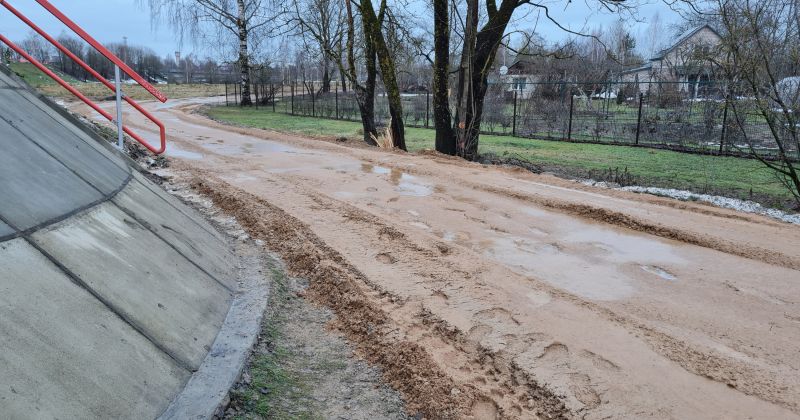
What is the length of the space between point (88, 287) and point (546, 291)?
11.0 ft

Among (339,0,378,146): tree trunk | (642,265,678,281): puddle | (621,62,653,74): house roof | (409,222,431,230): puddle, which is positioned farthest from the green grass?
(621,62,653,74): house roof

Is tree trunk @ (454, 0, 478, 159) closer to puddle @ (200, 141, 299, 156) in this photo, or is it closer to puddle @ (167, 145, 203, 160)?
puddle @ (200, 141, 299, 156)

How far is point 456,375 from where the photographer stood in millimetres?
3424

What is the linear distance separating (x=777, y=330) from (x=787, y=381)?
0.82 metres

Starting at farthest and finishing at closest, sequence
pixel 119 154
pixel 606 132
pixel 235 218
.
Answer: pixel 606 132 < pixel 235 218 < pixel 119 154

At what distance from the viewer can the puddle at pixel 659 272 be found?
520cm

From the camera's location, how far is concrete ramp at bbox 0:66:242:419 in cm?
231

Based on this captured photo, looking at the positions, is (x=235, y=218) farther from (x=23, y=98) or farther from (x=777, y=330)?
(x=777, y=330)

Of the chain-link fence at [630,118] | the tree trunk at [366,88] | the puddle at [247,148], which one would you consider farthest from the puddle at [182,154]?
the chain-link fence at [630,118]

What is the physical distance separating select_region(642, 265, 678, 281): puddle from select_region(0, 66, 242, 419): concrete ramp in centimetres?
375

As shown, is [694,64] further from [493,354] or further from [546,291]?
[493,354]

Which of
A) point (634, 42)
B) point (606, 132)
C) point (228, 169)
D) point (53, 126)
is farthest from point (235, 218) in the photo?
point (634, 42)

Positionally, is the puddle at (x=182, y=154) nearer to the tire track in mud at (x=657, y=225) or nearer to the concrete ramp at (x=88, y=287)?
the tire track in mud at (x=657, y=225)

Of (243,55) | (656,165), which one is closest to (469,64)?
(656,165)
